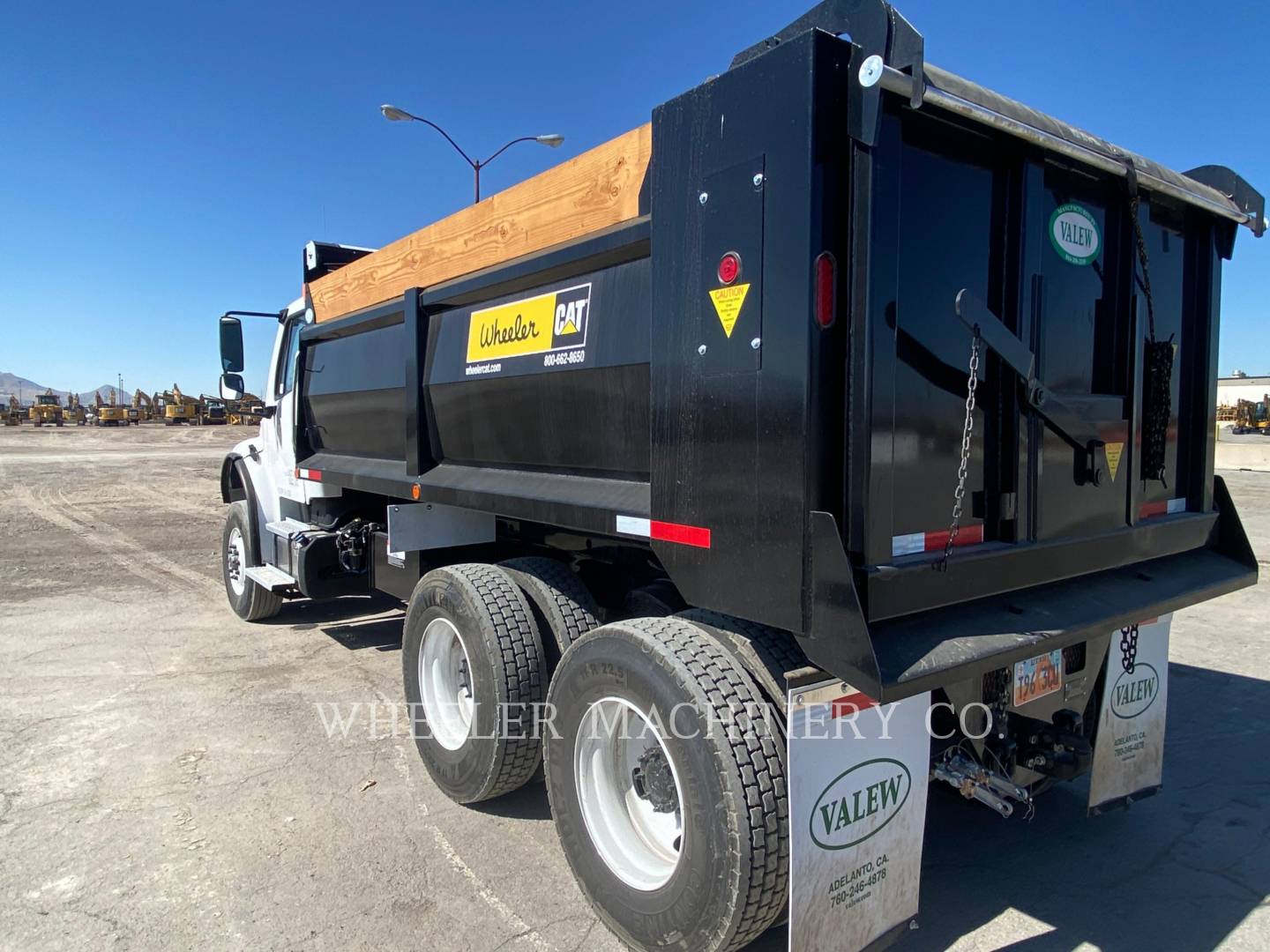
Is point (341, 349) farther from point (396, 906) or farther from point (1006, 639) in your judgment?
point (1006, 639)

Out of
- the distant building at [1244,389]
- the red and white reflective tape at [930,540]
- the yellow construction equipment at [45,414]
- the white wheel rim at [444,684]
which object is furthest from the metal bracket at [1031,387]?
the distant building at [1244,389]

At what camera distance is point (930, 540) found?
244 cm

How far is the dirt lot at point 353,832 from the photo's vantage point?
2.90m

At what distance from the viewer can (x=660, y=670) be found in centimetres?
248

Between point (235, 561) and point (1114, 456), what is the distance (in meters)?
7.02

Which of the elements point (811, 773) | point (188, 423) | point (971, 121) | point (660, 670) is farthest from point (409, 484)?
point (188, 423)

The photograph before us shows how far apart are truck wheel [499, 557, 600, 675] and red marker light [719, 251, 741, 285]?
1692mm

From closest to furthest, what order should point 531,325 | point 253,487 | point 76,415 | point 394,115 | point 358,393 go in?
1. point 531,325
2. point 358,393
3. point 253,487
4. point 394,115
5. point 76,415

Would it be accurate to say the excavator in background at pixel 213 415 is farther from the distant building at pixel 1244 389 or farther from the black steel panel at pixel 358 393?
the distant building at pixel 1244 389

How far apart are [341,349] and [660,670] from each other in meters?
3.98

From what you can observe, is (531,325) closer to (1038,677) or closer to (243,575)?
(1038,677)

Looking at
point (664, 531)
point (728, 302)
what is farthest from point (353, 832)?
point (728, 302)

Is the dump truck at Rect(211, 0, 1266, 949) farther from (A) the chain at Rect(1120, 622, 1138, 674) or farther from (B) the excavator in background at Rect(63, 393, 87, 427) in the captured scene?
(B) the excavator in background at Rect(63, 393, 87, 427)

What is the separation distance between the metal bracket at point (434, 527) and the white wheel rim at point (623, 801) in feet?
5.85
